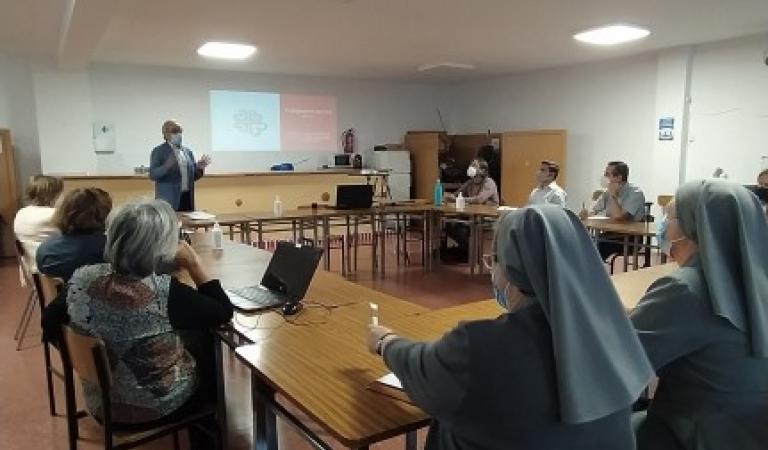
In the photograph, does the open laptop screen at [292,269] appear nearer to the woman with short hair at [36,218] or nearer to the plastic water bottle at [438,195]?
the woman with short hair at [36,218]

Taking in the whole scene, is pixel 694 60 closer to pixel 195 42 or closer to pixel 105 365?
pixel 195 42

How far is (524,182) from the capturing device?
8.45m

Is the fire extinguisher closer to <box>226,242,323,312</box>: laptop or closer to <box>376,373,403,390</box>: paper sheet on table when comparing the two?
<box>226,242,323,312</box>: laptop

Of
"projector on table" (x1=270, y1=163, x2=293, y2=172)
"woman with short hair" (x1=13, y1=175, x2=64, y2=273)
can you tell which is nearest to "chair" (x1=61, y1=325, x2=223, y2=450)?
"woman with short hair" (x1=13, y1=175, x2=64, y2=273)

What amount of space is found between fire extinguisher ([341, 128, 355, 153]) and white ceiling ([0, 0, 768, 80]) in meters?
1.78

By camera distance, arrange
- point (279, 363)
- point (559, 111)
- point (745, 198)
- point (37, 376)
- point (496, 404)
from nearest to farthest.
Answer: point (496, 404)
point (745, 198)
point (279, 363)
point (37, 376)
point (559, 111)

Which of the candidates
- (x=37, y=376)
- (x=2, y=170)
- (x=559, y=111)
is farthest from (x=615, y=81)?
(x=2, y=170)

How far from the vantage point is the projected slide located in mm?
8289

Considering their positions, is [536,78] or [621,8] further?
[536,78]

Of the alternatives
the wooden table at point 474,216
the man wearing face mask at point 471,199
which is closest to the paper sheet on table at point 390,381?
the wooden table at point 474,216

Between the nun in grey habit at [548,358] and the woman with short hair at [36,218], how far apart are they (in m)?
3.02

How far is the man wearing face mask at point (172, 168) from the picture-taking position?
5160 mm

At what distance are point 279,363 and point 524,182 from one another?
733 centimetres

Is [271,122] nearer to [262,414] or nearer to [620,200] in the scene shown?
[620,200]
